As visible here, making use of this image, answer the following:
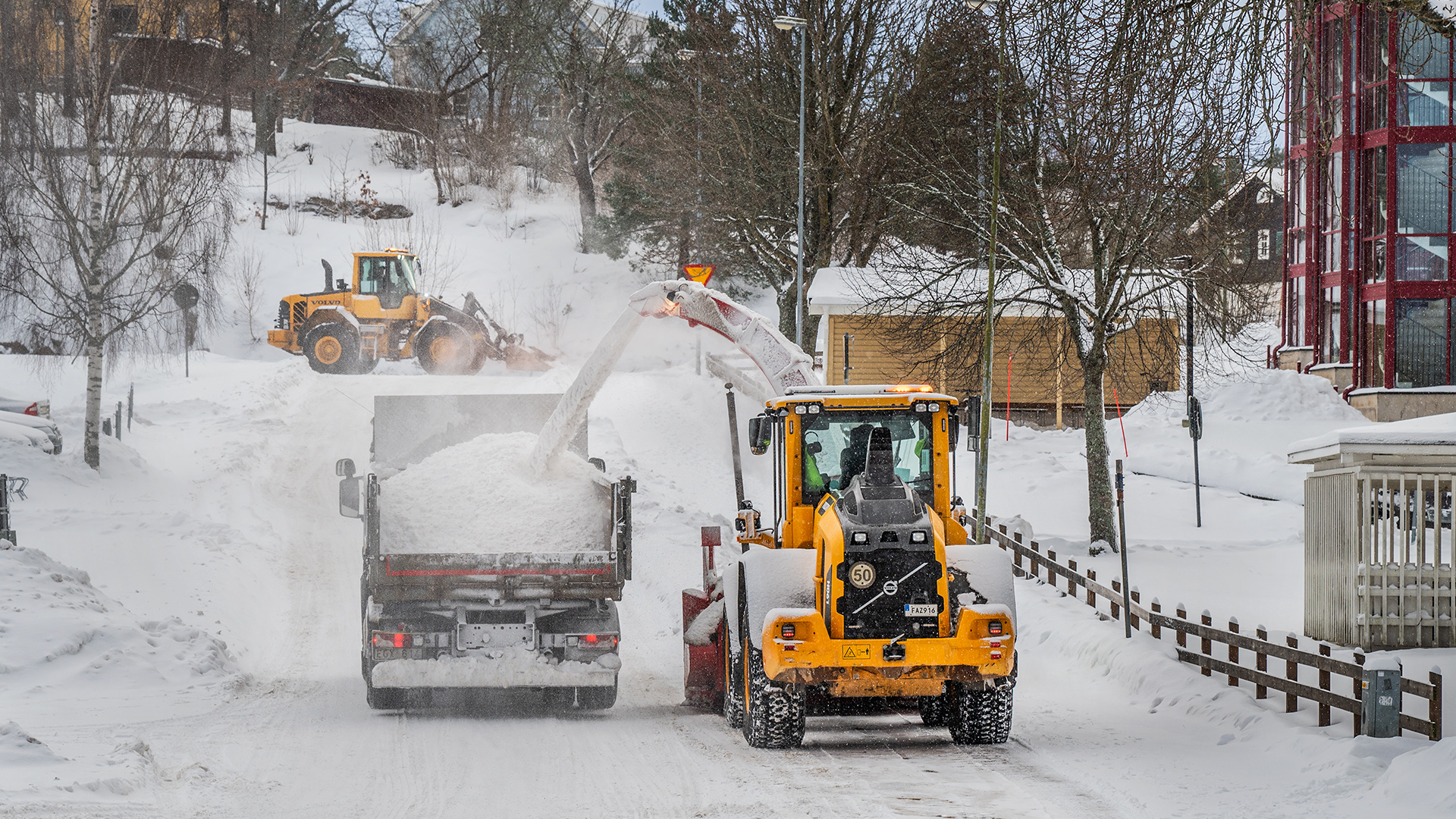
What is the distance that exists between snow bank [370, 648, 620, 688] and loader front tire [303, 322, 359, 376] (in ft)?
78.8

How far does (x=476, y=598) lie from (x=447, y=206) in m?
46.7

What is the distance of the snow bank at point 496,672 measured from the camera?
40.0 feet

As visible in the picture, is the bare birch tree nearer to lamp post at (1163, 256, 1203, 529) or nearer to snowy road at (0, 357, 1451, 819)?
snowy road at (0, 357, 1451, 819)

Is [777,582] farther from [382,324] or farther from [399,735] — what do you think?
[382,324]

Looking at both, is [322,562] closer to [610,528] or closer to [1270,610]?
[610,528]

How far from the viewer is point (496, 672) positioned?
40.3 feet

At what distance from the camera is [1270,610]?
704 inches

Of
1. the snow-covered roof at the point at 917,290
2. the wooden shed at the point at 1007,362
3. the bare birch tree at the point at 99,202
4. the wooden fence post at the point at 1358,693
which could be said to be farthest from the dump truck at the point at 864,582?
the wooden shed at the point at 1007,362

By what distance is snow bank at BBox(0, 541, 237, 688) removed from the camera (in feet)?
43.0

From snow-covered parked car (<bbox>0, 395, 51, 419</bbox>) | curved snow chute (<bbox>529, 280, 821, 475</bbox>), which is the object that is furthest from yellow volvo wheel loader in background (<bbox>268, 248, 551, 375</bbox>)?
curved snow chute (<bbox>529, 280, 821, 475</bbox>)

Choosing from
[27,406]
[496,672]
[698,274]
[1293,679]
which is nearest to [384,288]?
[27,406]

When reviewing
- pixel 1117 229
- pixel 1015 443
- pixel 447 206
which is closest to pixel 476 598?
pixel 1117 229

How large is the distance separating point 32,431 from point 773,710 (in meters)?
18.4

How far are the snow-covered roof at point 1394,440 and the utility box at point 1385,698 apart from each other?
409 cm
